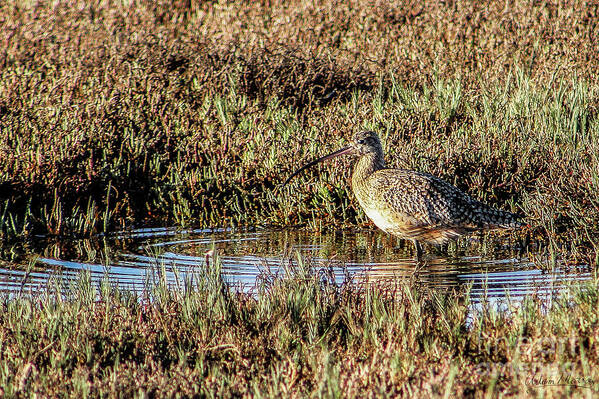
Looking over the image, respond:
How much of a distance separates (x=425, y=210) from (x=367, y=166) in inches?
33.3

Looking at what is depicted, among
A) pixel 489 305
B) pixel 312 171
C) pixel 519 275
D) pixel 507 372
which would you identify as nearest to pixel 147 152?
pixel 312 171

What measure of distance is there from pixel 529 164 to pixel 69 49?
6380 mm

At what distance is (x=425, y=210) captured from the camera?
24.1ft

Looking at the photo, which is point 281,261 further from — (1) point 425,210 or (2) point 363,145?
(2) point 363,145

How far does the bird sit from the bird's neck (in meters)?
0.23

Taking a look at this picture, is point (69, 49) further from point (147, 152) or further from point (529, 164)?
point (529, 164)

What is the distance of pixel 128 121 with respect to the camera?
959 cm

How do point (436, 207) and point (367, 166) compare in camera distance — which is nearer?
point (436, 207)

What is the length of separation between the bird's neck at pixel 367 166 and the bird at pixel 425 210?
233 millimetres

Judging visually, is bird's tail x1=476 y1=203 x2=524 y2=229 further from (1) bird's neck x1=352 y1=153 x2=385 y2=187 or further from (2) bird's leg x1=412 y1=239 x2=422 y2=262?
(1) bird's neck x1=352 y1=153 x2=385 y2=187

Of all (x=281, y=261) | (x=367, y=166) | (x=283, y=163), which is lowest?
(x=281, y=261)

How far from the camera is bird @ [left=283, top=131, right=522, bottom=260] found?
730 centimetres
